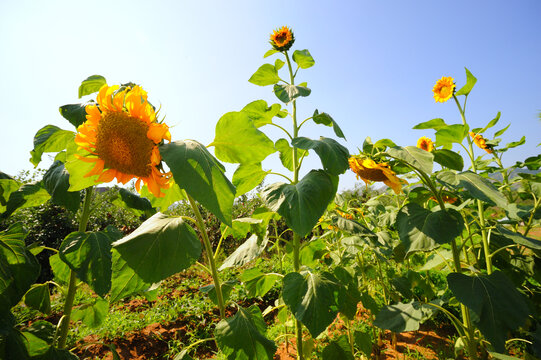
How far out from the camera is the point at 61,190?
111 cm

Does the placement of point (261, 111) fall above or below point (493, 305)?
above

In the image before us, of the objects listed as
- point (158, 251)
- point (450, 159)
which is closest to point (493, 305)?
point (450, 159)

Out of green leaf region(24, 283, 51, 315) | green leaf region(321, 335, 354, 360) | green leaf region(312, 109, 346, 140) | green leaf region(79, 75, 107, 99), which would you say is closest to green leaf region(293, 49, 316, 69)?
green leaf region(312, 109, 346, 140)

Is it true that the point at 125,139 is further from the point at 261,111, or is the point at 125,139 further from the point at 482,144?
the point at 482,144

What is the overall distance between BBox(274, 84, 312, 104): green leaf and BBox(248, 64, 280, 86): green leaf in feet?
0.54

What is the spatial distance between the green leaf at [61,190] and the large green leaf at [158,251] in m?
0.52

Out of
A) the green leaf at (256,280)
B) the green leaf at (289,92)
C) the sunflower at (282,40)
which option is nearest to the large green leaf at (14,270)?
the green leaf at (256,280)

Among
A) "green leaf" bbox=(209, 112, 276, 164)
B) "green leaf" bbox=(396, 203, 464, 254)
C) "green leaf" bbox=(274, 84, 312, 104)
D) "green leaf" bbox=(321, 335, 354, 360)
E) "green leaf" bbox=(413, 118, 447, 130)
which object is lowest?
"green leaf" bbox=(321, 335, 354, 360)

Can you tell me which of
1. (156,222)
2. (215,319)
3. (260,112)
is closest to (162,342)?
(215,319)

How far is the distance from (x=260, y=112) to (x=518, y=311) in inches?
56.8

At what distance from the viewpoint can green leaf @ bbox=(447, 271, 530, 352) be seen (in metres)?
0.99

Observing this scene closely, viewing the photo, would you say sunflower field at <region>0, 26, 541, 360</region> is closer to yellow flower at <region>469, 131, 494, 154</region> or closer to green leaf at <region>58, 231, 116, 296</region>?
green leaf at <region>58, 231, 116, 296</region>

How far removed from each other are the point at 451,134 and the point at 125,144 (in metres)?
1.53

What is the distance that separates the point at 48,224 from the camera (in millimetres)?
4820
